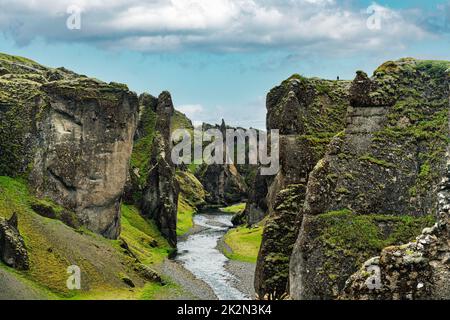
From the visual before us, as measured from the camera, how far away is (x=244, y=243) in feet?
398

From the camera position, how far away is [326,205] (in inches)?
1890

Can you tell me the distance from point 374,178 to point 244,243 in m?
73.7

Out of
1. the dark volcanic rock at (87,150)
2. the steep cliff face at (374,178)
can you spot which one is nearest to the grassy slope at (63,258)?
the dark volcanic rock at (87,150)

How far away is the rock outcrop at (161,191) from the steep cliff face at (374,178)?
76719 millimetres

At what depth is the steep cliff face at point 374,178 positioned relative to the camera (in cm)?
4494

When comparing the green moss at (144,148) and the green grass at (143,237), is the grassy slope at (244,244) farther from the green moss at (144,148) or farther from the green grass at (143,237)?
the green moss at (144,148)

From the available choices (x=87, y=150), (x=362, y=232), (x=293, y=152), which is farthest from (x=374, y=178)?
(x=87, y=150)

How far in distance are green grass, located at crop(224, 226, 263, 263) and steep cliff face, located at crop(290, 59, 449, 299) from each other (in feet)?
183

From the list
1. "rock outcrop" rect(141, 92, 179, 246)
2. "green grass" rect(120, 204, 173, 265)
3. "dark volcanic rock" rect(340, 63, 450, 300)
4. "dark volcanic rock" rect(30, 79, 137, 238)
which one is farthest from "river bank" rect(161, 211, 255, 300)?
"dark volcanic rock" rect(340, 63, 450, 300)

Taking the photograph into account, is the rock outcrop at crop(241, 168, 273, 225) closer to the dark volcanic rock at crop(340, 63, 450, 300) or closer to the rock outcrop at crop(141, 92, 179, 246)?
the rock outcrop at crop(141, 92, 179, 246)

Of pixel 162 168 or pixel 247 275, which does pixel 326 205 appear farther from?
pixel 162 168

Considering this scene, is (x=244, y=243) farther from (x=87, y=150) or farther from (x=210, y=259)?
(x=87, y=150)

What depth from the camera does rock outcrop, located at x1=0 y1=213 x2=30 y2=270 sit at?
68.1 meters

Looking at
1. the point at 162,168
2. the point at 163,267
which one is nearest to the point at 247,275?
the point at 163,267
